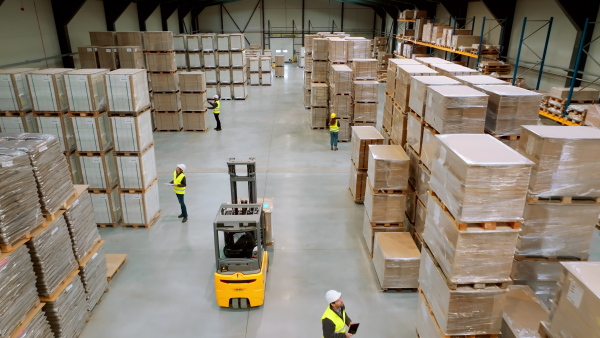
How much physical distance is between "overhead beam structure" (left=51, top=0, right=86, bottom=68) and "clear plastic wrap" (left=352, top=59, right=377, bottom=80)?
29.0 feet

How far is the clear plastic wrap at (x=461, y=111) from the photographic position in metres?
5.54

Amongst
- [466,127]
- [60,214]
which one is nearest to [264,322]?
[60,214]

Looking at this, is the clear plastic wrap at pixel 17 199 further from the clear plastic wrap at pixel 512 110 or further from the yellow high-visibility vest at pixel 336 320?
the clear plastic wrap at pixel 512 110

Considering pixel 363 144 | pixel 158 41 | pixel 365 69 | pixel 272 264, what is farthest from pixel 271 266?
pixel 158 41

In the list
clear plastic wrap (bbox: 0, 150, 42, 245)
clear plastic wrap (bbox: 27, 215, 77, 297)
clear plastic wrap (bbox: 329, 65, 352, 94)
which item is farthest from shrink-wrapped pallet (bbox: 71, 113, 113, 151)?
clear plastic wrap (bbox: 329, 65, 352, 94)

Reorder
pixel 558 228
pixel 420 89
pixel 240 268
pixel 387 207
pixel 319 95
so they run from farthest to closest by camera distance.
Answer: pixel 319 95
pixel 387 207
pixel 420 89
pixel 240 268
pixel 558 228

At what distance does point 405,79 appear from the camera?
7.79 m

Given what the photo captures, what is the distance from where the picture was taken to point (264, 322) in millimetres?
5863

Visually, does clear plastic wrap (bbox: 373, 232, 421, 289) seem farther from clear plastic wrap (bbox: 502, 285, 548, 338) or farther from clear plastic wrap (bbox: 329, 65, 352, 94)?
clear plastic wrap (bbox: 329, 65, 352, 94)

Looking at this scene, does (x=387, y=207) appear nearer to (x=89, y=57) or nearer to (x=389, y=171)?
(x=389, y=171)

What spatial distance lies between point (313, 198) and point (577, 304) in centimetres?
694

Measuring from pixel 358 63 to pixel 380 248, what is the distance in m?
7.70

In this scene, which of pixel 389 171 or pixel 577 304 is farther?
pixel 389 171

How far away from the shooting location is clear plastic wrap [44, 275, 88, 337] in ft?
16.7
